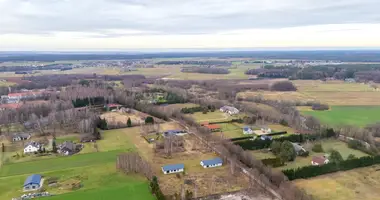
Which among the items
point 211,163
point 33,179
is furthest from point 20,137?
point 211,163

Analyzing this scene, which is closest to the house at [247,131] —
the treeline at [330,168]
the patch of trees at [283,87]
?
the treeline at [330,168]

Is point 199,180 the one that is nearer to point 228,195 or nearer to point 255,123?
point 228,195

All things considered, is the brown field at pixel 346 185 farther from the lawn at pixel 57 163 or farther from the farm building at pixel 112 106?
the farm building at pixel 112 106

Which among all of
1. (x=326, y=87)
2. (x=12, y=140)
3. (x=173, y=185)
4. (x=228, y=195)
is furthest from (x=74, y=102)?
(x=326, y=87)

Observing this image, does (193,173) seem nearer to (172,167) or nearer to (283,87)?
(172,167)

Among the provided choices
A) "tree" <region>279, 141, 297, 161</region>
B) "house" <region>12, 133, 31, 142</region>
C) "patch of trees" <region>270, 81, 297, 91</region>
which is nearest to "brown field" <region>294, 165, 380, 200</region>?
"tree" <region>279, 141, 297, 161</region>
